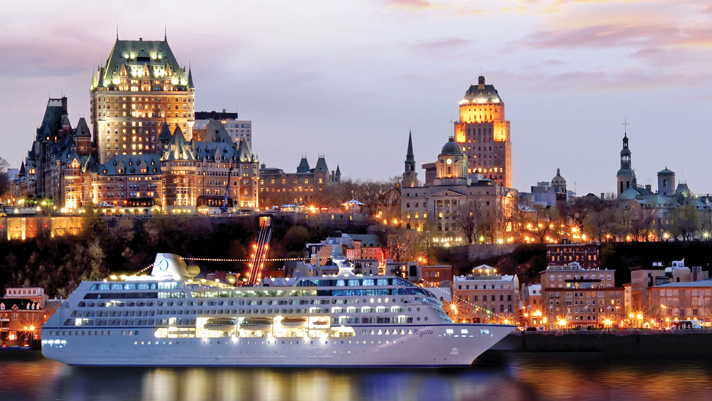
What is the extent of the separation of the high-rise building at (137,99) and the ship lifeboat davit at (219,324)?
296 ft

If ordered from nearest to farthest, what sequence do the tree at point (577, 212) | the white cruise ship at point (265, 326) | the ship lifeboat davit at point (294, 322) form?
the white cruise ship at point (265, 326) < the ship lifeboat davit at point (294, 322) < the tree at point (577, 212)

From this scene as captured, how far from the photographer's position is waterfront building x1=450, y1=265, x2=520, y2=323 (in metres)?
133

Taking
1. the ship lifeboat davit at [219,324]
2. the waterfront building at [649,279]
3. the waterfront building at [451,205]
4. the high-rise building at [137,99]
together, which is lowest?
the ship lifeboat davit at [219,324]

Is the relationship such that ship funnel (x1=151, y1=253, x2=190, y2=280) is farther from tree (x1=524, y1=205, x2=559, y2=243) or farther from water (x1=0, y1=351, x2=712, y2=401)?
tree (x1=524, y1=205, x2=559, y2=243)

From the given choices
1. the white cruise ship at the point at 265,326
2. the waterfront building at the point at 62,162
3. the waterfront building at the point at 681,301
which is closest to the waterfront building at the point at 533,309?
the waterfront building at the point at 681,301

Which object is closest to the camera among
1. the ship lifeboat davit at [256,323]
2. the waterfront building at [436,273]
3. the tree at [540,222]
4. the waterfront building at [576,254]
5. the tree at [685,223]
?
the ship lifeboat davit at [256,323]

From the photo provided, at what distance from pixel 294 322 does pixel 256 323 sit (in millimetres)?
2831

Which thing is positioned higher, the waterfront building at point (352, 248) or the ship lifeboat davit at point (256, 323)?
the waterfront building at point (352, 248)

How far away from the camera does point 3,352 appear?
119m

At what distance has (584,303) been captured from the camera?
440 ft

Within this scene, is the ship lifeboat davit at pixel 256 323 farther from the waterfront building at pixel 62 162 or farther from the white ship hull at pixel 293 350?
the waterfront building at pixel 62 162

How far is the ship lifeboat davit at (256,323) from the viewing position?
104m

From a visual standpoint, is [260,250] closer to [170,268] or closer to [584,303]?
[584,303]

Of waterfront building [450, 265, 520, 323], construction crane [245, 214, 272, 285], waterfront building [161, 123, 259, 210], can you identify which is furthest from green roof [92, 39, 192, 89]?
waterfront building [450, 265, 520, 323]
